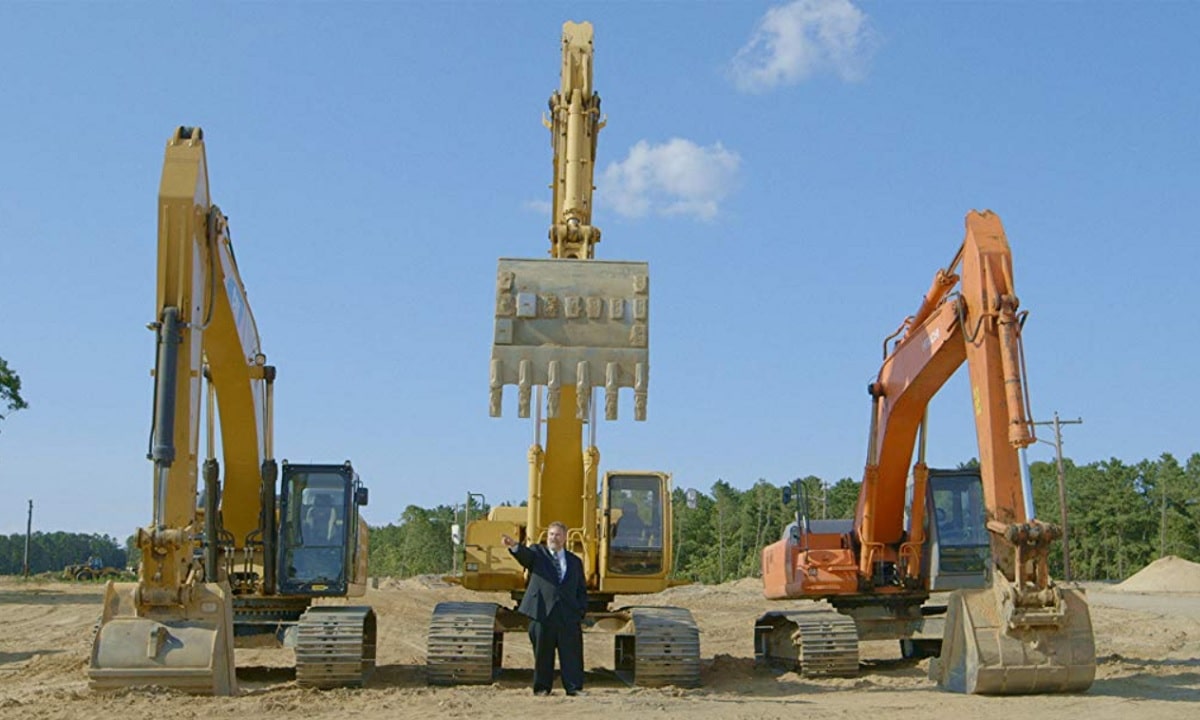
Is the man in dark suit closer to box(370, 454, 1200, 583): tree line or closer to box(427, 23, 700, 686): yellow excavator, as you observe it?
box(427, 23, 700, 686): yellow excavator

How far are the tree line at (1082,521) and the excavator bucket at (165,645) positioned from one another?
67.1 meters

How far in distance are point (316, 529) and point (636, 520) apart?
161 inches

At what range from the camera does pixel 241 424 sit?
57.5 ft

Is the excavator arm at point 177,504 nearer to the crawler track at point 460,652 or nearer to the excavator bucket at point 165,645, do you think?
the excavator bucket at point 165,645

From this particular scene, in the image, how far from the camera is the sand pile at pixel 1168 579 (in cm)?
5297

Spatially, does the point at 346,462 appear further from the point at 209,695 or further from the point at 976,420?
the point at 976,420

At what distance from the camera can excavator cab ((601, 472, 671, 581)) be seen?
16000mm

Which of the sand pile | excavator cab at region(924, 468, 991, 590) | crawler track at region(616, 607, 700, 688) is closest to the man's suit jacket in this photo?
crawler track at region(616, 607, 700, 688)

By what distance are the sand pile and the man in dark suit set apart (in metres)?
43.3

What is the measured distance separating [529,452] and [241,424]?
400 centimetres

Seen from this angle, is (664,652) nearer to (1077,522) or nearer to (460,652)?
(460,652)

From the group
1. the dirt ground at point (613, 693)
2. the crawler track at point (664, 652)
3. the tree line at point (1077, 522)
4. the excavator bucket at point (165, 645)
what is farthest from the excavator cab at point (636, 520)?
the tree line at point (1077, 522)

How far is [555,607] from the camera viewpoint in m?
13.7

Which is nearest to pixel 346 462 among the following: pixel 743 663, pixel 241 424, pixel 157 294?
pixel 241 424
